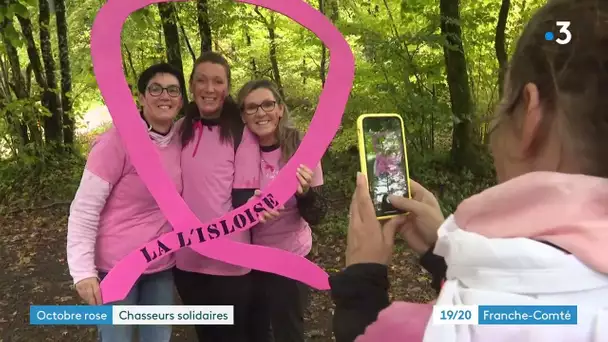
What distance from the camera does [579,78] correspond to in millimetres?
551

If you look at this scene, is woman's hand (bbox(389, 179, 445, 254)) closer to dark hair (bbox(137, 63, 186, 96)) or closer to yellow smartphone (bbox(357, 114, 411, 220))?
yellow smartphone (bbox(357, 114, 411, 220))

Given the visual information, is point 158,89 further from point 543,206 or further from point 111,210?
point 543,206

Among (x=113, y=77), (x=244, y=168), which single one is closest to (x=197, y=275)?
(x=244, y=168)

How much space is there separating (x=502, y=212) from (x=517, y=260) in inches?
2.5

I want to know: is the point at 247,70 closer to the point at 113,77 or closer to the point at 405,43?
the point at 405,43

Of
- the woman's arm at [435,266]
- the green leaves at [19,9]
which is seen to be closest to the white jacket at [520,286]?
the woman's arm at [435,266]

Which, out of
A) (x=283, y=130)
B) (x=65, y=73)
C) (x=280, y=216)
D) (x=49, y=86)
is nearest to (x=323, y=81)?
(x=283, y=130)

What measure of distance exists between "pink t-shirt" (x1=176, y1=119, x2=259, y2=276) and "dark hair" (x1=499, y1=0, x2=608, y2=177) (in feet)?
3.52

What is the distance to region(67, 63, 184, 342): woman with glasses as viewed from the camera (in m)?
1.43

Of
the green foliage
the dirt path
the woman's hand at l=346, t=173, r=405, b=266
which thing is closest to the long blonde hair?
the woman's hand at l=346, t=173, r=405, b=266

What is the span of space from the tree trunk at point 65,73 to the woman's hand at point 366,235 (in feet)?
14.7

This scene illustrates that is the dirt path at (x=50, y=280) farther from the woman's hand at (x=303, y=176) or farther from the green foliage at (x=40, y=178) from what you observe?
the woman's hand at (x=303, y=176)

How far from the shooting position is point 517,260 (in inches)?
21.3

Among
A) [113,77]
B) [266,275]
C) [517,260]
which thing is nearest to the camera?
[517,260]
